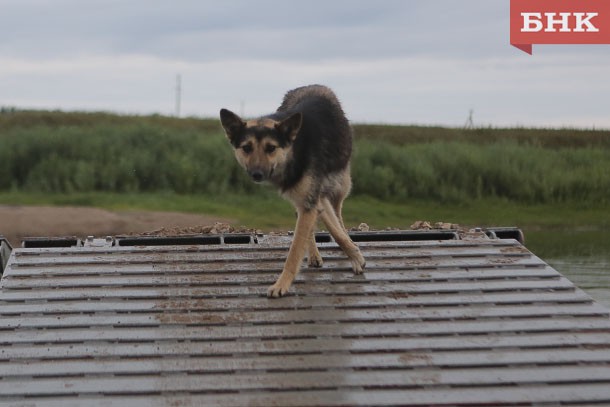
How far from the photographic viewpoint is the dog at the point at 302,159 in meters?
8.12

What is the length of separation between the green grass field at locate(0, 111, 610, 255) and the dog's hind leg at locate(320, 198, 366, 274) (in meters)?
15.1

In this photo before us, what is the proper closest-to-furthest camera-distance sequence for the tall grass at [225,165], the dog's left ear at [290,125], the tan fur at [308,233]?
the dog's left ear at [290,125] → the tan fur at [308,233] → the tall grass at [225,165]

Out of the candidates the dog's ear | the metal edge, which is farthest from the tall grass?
the dog's ear

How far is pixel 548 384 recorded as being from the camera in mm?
6977

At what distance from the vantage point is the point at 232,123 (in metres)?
8.16

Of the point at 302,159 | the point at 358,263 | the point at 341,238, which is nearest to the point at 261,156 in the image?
the point at 302,159

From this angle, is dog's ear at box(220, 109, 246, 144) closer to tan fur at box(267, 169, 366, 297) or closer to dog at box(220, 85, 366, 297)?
dog at box(220, 85, 366, 297)

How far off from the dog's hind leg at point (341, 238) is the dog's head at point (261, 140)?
0.65 meters

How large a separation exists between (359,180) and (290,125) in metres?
19.4

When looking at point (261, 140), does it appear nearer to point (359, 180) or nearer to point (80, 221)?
point (80, 221)

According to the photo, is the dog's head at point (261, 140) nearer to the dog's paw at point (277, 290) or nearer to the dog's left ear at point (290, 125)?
the dog's left ear at point (290, 125)

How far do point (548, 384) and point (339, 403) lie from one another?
4.10 ft

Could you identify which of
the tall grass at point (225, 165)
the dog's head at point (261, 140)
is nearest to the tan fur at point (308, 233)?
the dog's head at point (261, 140)

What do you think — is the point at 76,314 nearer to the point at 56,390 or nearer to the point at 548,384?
the point at 56,390
